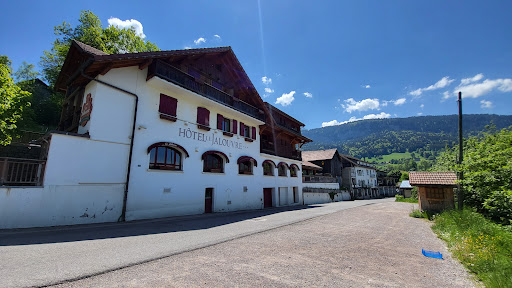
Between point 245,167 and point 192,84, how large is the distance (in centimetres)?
895

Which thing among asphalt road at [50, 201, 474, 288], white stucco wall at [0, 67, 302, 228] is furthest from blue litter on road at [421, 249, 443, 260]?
white stucco wall at [0, 67, 302, 228]

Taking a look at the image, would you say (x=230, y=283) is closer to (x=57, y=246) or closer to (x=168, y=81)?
(x=57, y=246)

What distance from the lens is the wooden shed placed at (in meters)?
14.6

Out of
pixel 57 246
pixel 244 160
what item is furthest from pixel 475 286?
pixel 244 160

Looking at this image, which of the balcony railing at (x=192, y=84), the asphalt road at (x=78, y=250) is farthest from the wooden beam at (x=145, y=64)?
the asphalt road at (x=78, y=250)

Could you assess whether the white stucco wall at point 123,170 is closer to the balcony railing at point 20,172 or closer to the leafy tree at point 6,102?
the balcony railing at point 20,172

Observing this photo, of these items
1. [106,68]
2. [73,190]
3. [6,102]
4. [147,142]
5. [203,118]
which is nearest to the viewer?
[73,190]

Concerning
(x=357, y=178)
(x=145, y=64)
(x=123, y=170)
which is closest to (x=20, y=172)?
(x=123, y=170)

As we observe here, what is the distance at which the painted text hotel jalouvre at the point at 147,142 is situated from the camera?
10438 mm

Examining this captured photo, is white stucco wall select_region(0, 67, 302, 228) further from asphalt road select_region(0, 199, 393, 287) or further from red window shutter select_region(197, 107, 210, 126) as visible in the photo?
asphalt road select_region(0, 199, 393, 287)

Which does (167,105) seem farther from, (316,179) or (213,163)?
(316,179)

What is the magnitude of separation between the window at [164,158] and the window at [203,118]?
105 inches

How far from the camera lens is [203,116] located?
55.4ft

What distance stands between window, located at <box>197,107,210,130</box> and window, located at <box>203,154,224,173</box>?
2.15 m
